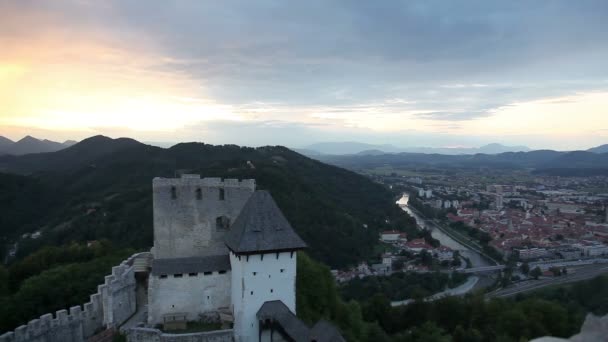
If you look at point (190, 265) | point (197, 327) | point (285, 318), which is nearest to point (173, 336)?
point (197, 327)

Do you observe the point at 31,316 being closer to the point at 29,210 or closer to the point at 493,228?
the point at 29,210

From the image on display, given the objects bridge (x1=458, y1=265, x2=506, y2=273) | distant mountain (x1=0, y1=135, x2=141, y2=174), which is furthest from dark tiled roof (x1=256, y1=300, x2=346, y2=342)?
distant mountain (x1=0, y1=135, x2=141, y2=174)

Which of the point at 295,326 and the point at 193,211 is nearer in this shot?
the point at 295,326

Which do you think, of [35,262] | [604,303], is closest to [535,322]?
[604,303]

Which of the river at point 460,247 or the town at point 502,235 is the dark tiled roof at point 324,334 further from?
the river at point 460,247

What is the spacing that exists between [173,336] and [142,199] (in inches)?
2122

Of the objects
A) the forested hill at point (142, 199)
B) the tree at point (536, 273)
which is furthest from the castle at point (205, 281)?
the tree at point (536, 273)

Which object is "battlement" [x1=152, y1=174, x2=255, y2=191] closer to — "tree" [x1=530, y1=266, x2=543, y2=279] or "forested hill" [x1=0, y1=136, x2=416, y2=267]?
"forested hill" [x1=0, y1=136, x2=416, y2=267]

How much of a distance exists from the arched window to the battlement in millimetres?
1503

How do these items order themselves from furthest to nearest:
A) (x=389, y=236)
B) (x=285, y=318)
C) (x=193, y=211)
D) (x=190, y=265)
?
(x=389, y=236)
(x=193, y=211)
(x=190, y=265)
(x=285, y=318)

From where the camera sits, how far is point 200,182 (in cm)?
2042

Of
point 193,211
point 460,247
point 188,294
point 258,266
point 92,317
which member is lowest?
point 460,247

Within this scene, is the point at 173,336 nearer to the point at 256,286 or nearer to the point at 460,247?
the point at 256,286

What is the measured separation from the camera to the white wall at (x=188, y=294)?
1791cm
